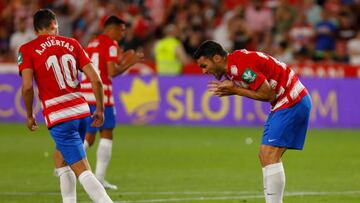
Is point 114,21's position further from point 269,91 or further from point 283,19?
point 283,19

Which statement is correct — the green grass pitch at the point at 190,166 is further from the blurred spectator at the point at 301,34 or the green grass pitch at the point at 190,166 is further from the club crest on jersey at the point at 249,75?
the blurred spectator at the point at 301,34

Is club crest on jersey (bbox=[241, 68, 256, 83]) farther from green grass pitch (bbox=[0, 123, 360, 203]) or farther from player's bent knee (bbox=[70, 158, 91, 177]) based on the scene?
green grass pitch (bbox=[0, 123, 360, 203])

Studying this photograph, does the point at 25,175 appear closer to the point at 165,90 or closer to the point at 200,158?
the point at 200,158

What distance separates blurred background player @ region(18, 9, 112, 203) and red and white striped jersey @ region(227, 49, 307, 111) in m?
1.40

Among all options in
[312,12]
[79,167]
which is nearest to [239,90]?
[79,167]

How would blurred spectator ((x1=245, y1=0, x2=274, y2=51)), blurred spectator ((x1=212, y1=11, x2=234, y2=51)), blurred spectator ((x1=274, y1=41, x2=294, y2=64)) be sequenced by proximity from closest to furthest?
blurred spectator ((x1=274, y1=41, x2=294, y2=64)), blurred spectator ((x1=212, y1=11, x2=234, y2=51)), blurred spectator ((x1=245, y1=0, x2=274, y2=51))

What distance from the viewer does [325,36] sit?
24.2m

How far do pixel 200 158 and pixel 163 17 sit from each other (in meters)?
10.2

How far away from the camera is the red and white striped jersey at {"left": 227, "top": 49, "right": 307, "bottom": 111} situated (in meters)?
9.41

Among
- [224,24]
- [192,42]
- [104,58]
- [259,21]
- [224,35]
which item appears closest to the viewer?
[104,58]

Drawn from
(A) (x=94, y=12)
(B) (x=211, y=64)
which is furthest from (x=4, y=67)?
(B) (x=211, y=64)

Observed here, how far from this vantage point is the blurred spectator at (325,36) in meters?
24.2

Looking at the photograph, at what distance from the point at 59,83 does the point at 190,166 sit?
599 cm

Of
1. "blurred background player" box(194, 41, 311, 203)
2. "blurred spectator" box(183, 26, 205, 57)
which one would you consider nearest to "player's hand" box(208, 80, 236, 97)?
"blurred background player" box(194, 41, 311, 203)
